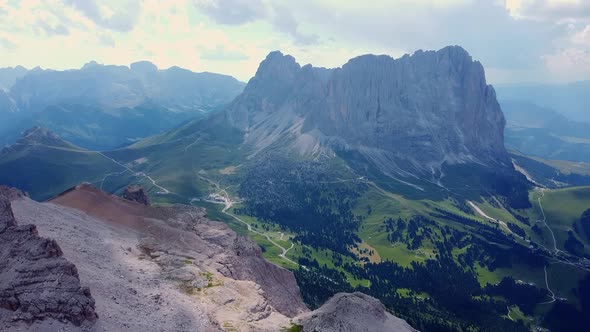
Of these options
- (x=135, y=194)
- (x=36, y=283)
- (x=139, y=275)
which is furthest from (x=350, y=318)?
(x=135, y=194)

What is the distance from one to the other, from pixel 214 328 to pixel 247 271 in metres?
34.7

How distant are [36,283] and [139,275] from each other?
80.2ft

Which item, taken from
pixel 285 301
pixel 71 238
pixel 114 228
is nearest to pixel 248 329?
pixel 285 301

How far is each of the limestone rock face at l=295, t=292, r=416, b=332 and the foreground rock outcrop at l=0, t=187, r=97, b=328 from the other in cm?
4245

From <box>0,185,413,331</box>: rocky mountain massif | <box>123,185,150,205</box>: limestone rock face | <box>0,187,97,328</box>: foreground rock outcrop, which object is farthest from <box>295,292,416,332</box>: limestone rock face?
<box>123,185,150,205</box>: limestone rock face

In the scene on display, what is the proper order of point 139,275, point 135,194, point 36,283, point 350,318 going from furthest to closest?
point 135,194 → point 350,318 → point 139,275 → point 36,283

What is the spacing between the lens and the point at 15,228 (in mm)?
72875

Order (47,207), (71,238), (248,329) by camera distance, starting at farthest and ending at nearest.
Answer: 1. (47,207)
2. (71,238)
3. (248,329)

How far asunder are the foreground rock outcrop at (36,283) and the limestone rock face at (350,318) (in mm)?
42449

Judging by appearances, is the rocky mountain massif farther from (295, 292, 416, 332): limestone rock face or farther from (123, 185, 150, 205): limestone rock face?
(123, 185, 150, 205): limestone rock face

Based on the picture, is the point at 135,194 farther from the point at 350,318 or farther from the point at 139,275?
the point at 350,318

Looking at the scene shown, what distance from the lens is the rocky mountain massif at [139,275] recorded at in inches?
2527

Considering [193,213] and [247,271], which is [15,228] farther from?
[193,213]

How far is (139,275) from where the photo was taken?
87.5 m
